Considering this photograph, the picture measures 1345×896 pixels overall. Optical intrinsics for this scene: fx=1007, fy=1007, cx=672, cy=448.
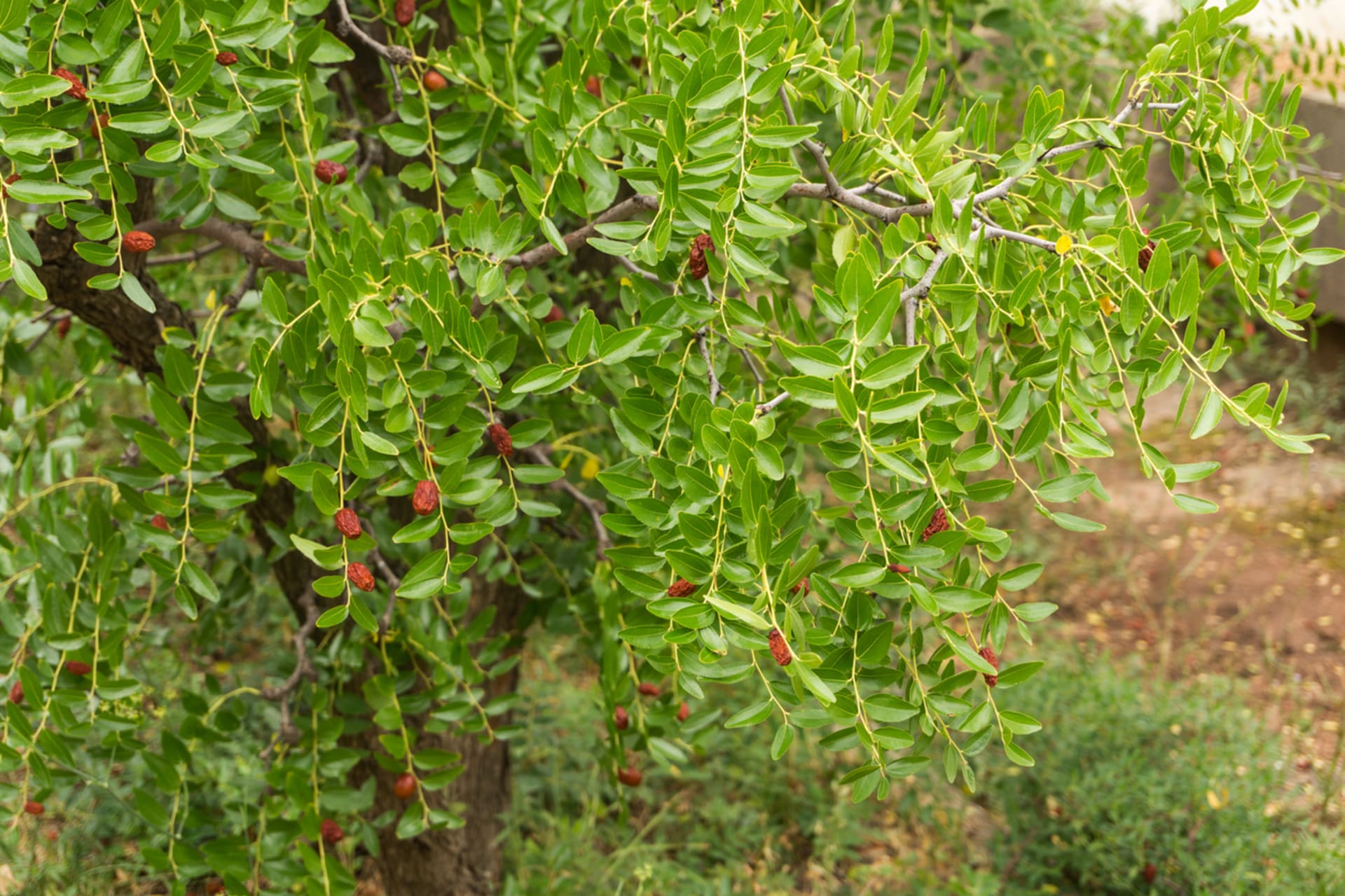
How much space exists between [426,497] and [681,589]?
0.28 m

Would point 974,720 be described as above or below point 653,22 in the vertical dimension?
below

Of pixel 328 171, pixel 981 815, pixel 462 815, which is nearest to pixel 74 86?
pixel 328 171

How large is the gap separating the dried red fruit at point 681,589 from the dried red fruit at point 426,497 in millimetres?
264

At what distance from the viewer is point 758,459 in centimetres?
84

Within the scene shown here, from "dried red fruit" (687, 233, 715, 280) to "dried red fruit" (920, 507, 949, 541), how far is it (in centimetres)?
34

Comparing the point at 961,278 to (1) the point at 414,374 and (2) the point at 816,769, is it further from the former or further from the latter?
(2) the point at 816,769

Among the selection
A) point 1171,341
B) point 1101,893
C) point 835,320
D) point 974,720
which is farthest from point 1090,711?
point 835,320

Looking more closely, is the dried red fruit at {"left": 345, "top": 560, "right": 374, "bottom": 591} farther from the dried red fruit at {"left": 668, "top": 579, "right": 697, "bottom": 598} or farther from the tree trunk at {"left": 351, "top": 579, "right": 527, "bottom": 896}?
the tree trunk at {"left": 351, "top": 579, "right": 527, "bottom": 896}

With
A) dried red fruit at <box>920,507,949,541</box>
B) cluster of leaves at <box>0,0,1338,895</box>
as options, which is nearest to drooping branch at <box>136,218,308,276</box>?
cluster of leaves at <box>0,0,1338,895</box>

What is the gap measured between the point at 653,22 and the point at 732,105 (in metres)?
0.23

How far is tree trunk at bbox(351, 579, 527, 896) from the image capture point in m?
1.94

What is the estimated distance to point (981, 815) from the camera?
9.61 ft

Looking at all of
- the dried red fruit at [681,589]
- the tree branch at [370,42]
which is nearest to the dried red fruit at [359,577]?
the dried red fruit at [681,589]

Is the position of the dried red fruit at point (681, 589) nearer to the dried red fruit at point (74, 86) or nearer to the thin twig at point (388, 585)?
the thin twig at point (388, 585)
